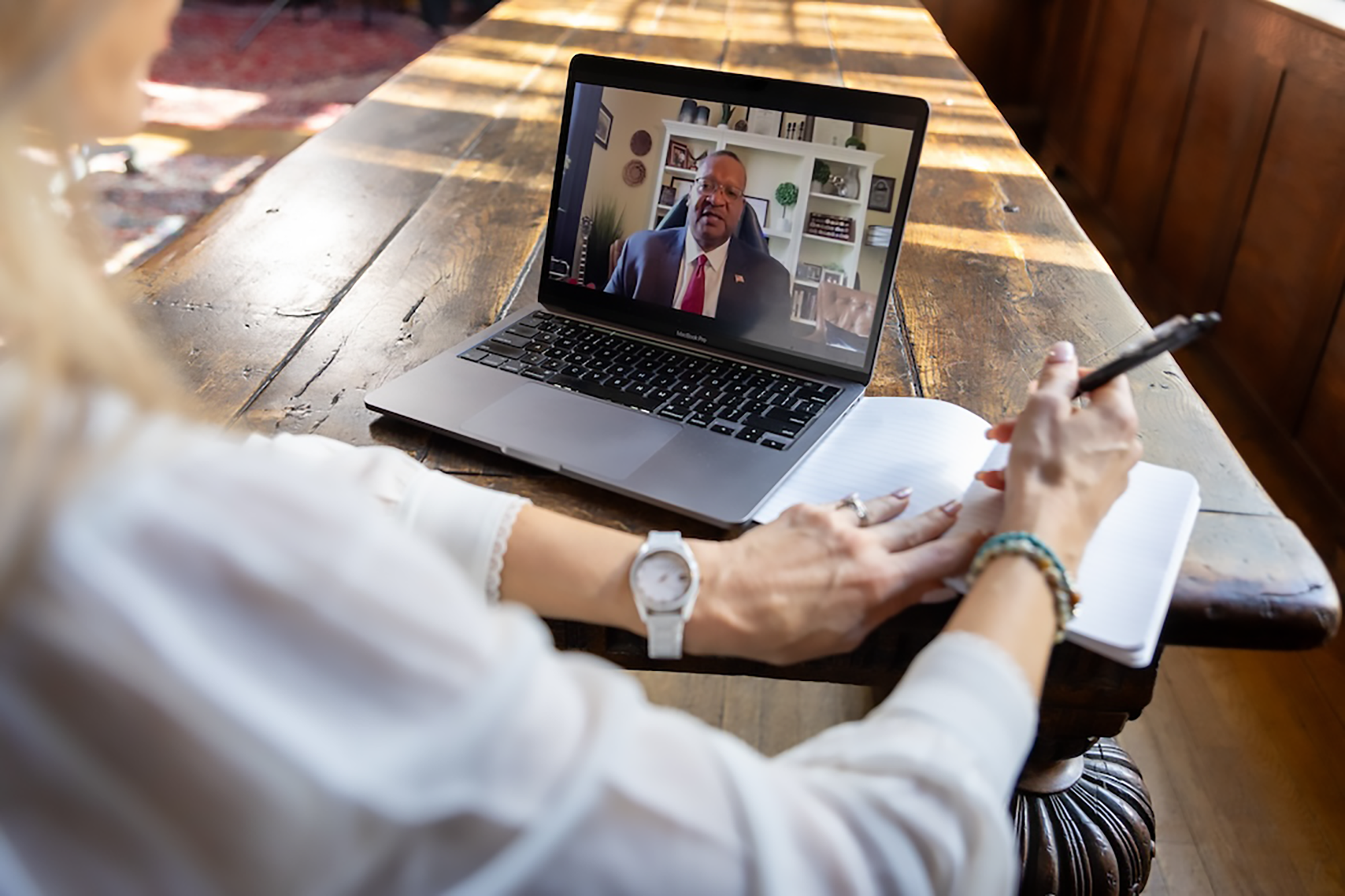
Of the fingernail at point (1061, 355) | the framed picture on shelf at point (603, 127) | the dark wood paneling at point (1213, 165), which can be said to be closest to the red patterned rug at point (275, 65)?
the dark wood paneling at point (1213, 165)

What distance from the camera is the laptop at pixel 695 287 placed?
0.78 meters

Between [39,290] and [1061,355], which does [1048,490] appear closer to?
[1061,355]

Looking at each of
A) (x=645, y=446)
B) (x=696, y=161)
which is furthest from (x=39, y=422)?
(x=696, y=161)

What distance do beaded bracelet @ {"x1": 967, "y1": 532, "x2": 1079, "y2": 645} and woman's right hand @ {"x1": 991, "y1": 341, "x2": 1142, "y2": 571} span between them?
16 millimetres

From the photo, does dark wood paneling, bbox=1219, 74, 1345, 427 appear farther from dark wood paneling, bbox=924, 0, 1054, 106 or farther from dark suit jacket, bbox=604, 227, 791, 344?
dark wood paneling, bbox=924, 0, 1054, 106

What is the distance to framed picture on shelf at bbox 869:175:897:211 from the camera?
32.3 inches

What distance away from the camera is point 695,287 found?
2.90 feet

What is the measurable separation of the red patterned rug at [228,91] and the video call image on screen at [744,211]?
153 centimetres

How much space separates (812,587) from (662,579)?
94mm

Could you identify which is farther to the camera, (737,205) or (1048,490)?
(737,205)

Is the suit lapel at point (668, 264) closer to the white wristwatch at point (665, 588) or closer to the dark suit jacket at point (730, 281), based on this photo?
the dark suit jacket at point (730, 281)

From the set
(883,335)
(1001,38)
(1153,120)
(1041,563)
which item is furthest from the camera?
(1001,38)

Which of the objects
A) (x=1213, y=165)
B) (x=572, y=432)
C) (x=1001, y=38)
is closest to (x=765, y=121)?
(x=572, y=432)

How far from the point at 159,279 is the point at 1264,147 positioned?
2209mm
